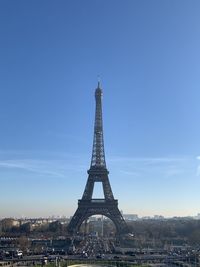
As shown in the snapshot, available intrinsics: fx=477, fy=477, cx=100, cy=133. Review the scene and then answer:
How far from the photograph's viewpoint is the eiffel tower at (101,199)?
2559 inches

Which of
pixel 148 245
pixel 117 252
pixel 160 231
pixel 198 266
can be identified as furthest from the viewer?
pixel 160 231

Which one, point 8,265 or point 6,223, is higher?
point 6,223

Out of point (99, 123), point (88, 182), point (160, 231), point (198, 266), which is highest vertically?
point (99, 123)

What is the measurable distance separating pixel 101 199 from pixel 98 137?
346 inches

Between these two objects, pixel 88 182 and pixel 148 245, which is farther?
pixel 88 182

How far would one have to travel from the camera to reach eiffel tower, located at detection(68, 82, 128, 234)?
213 feet

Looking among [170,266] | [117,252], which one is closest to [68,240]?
[117,252]

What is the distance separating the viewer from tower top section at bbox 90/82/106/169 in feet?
213

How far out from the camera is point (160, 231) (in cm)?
7788

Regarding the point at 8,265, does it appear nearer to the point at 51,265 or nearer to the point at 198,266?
the point at 51,265

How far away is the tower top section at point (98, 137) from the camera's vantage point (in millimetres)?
64938

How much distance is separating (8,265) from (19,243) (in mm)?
23854

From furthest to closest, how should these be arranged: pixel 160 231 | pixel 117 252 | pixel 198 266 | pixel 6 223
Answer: pixel 6 223, pixel 160 231, pixel 117 252, pixel 198 266

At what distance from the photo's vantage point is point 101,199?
2625 inches
